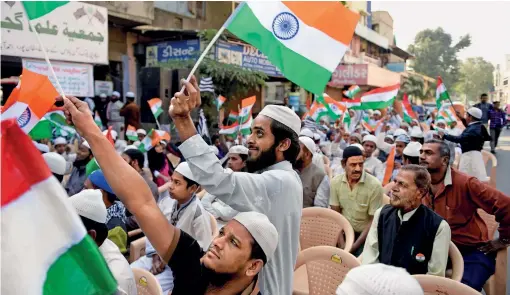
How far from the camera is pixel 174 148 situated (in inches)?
338

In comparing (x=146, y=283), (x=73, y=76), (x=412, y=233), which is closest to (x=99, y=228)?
(x=146, y=283)

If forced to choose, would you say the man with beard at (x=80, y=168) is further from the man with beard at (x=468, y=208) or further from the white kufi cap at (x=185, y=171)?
the man with beard at (x=468, y=208)

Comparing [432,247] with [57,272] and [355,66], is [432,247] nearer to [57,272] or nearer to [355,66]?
[57,272]

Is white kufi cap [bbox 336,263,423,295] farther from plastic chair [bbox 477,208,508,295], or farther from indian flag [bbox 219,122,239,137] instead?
indian flag [bbox 219,122,239,137]

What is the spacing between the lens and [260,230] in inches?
73.8

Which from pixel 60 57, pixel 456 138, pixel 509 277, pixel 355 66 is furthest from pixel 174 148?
pixel 355 66

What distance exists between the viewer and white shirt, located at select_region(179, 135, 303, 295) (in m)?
1.89

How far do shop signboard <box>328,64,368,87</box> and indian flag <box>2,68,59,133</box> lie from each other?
2472 cm

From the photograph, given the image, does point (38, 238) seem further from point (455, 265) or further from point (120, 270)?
point (455, 265)

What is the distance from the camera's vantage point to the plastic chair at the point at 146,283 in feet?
8.84

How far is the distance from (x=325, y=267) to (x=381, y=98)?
Answer: 23.7 feet

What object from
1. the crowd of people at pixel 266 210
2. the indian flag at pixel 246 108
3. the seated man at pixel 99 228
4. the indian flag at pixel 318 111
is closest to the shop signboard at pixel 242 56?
the indian flag at pixel 318 111

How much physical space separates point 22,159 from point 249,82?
45.9ft

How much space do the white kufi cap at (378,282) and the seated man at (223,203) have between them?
130 cm
